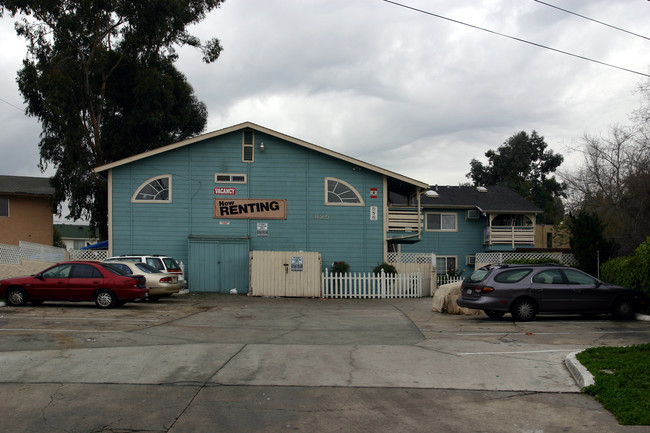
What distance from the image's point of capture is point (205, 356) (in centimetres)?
1033

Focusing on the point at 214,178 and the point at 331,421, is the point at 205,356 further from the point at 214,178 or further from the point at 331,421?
the point at 214,178

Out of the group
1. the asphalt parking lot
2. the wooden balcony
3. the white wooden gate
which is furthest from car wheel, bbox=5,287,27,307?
the wooden balcony

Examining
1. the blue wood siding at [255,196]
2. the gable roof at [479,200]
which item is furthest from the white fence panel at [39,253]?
the gable roof at [479,200]

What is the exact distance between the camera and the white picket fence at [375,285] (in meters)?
25.2

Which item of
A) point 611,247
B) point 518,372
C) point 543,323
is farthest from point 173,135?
point 518,372

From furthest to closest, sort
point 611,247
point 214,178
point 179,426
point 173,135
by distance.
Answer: point 173,135
point 214,178
point 611,247
point 179,426

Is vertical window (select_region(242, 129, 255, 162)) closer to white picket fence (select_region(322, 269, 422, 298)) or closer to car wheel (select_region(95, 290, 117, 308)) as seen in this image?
white picket fence (select_region(322, 269, 422, 298))

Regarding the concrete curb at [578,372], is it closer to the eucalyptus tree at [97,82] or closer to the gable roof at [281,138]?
the gable roof at [281,138]

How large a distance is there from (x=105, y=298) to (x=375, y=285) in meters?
11.8

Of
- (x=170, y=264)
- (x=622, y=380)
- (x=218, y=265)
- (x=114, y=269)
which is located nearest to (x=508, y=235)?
(x=218, y=265)

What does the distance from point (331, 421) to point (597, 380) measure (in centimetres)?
379

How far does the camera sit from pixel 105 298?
1792 cm

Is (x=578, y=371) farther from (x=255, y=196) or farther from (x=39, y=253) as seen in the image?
(x=39, y=253)

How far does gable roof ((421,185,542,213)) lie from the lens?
4022 cm
